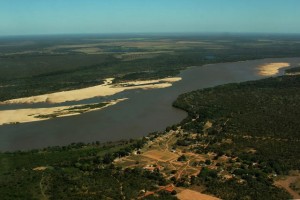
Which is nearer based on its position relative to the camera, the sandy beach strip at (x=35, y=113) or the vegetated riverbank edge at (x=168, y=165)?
the vegetated riverbank edge at (x=168, y=165)

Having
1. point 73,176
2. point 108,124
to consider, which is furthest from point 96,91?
point 73,176

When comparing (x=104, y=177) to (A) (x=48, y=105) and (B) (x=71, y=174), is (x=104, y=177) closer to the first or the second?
(B) (x=71, y=174)

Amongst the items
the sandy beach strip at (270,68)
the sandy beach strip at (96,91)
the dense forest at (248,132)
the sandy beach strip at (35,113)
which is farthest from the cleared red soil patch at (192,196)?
the sandy beach strip at (270,68)

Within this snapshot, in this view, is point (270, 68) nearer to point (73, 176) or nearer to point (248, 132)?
point (248, 132)

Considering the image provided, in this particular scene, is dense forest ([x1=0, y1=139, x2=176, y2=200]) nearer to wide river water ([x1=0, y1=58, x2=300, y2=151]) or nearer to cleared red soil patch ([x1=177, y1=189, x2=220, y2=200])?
cleared red soil patch ([x1=177, y1=189, x2=220, y2=200])

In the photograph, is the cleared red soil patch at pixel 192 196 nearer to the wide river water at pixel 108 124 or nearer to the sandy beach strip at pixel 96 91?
the wide river water at pixel 108 124

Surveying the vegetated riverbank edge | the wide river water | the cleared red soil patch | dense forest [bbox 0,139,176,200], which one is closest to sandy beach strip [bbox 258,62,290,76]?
the wide river water
